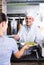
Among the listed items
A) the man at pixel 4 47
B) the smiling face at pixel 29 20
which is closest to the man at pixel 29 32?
the smiling face at pixel 29 20

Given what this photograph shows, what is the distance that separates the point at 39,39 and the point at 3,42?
171 centimetres

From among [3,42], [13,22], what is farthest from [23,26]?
[3,42]

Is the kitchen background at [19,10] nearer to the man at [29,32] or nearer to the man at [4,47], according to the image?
the man at [29,32]

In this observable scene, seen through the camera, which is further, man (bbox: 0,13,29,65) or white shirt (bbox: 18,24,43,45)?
white shirt (bbox: 18,24,43,45)

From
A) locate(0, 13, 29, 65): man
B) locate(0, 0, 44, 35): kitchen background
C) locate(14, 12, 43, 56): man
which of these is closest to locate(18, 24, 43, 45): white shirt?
locate(14, 12, 43, 56): man

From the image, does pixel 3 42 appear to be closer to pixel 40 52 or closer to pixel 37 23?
pixel 40 52

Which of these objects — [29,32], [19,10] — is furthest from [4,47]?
[19,10]

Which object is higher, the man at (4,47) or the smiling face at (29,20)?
the smiling face at (29,20)

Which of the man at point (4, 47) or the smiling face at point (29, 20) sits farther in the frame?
the smiling face at point (29, 20)

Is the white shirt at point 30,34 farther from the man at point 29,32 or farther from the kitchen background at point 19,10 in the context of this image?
the kitchen background at point 19,10

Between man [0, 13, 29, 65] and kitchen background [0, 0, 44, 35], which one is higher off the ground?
kitchen background [0, 0, 44, 35]

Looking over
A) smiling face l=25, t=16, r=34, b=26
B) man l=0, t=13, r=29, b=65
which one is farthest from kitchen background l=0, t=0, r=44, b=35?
man l=0, t=13, r=29, b=65

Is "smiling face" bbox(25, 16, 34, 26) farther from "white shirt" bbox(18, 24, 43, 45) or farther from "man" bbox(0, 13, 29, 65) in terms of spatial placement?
"man" bbox(0, 13, 29, 65)

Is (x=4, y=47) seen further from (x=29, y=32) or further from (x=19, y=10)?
(x=19, y=10)
